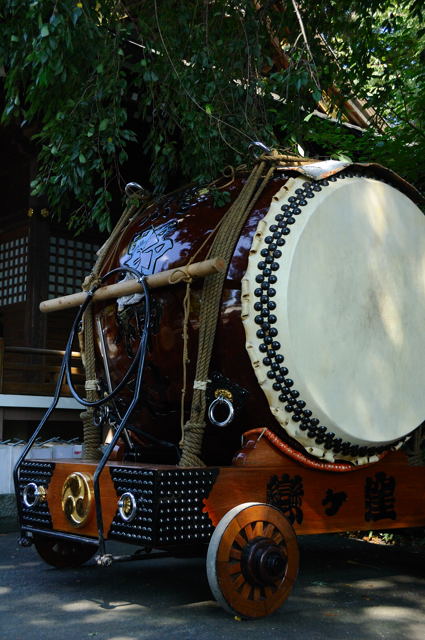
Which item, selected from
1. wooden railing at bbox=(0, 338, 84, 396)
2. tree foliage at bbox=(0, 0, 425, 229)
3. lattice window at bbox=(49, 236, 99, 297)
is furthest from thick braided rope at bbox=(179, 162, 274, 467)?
lattice window at bbox=(49, 236, 99, 297)

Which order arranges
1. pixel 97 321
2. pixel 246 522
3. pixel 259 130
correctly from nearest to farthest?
1. pixel 246 522
2. pixel 97 321
3. pixel 259 130

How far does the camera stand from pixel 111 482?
10.8 ft

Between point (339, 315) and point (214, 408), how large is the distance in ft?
2.45

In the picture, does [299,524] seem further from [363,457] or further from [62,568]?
[62,568]

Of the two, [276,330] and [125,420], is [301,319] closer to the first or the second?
[276,330]

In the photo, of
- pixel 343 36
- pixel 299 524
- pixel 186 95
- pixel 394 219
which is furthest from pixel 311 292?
pixel 343 36

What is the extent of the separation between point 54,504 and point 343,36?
174 inches

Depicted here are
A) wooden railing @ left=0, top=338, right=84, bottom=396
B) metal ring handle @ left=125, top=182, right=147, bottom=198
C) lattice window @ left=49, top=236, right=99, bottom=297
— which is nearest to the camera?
metal ring handle @ left=125, top=182, right=147, bottom=198

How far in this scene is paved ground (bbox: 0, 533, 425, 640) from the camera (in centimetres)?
298

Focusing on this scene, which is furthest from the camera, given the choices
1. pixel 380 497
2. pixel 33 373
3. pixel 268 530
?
pixel 33 373

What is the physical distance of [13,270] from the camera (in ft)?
29.5

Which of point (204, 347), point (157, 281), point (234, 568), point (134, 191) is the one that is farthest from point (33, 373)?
point (234, 568)

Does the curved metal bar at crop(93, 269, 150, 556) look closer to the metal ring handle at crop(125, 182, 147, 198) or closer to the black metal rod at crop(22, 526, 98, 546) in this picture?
the black metal rod at crop(22, 526, 98, 546)

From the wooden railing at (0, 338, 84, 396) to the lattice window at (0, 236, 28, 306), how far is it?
32.9 inches
